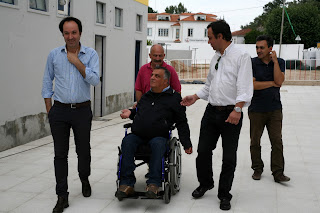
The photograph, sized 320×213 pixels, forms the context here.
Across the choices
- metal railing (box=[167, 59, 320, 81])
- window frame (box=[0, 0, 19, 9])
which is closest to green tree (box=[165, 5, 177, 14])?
metal railing (box=[167, 59, 320, 81])

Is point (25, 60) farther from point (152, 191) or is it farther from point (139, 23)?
point (139, 23)

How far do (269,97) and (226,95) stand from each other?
3.95 ft

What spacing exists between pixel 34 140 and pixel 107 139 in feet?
4.37

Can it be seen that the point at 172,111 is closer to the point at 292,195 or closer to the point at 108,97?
the point at 292,195

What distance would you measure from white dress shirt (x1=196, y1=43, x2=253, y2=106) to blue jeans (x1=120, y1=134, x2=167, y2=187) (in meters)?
0.70

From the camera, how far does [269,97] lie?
532cm

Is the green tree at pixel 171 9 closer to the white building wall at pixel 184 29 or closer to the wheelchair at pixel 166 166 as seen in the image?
the white building wall at pixel 184 29

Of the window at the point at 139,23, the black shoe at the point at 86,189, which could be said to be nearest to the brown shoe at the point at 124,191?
the black shoe at the point at 86,189

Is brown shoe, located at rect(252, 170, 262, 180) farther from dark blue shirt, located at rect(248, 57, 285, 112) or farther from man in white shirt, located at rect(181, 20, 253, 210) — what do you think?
man in white shirt, located at rect(181, 20, 253, 210)

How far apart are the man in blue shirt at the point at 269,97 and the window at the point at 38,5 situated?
4.49m

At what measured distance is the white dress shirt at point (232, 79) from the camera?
421 cm

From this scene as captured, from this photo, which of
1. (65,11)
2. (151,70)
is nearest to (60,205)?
(151,70)

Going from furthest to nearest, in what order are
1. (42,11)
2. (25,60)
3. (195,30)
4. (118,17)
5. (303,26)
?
(195,30), (303,26), (118,17), (42,11), (25,60)

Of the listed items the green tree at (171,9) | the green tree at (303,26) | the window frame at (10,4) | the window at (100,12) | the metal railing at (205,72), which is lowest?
the metal railing at (205,72)
